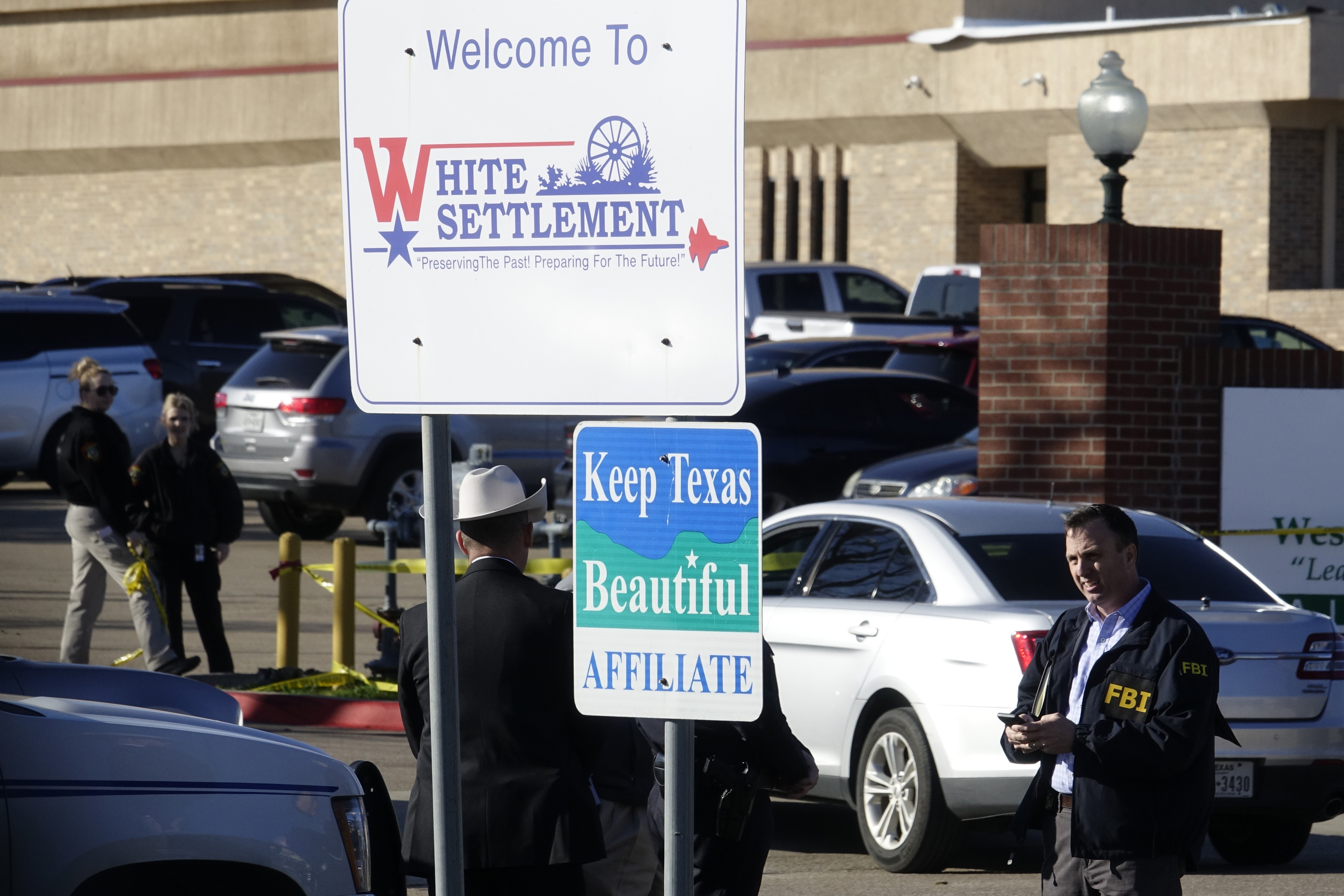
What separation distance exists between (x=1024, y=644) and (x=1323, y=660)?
123cm

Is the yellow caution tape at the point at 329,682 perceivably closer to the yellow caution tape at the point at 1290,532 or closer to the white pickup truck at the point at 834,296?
the yellow caution tape at the point at 1290,532

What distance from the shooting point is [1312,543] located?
1167 centimetres

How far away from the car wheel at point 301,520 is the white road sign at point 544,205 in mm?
15038

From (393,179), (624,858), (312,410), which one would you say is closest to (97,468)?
(312,410)

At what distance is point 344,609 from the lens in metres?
11.4

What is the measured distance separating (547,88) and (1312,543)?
943cm

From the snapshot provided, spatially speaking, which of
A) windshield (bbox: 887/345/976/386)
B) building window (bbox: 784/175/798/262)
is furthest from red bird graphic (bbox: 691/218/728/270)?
building window (bbox: 784/175/798/262)

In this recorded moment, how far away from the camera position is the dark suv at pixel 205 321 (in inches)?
867

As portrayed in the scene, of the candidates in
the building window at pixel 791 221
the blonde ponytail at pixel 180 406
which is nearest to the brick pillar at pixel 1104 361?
the blonde ponytail at pixel 180 406

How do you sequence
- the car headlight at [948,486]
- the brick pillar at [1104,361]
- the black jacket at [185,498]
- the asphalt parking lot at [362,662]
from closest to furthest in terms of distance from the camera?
1. the asphalt parking lot at [362,662]
2. the black jacket at [185,498]
3. the brick pillar at [1104,361]
4. the car headlight at [948,486]

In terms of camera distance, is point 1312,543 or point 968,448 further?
point 968,448

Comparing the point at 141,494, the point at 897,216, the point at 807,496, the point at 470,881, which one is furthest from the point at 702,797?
the point at 897,216

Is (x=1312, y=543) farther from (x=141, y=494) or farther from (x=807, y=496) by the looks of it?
(x=141, y=494)

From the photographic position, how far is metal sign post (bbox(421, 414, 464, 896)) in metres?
3.30
